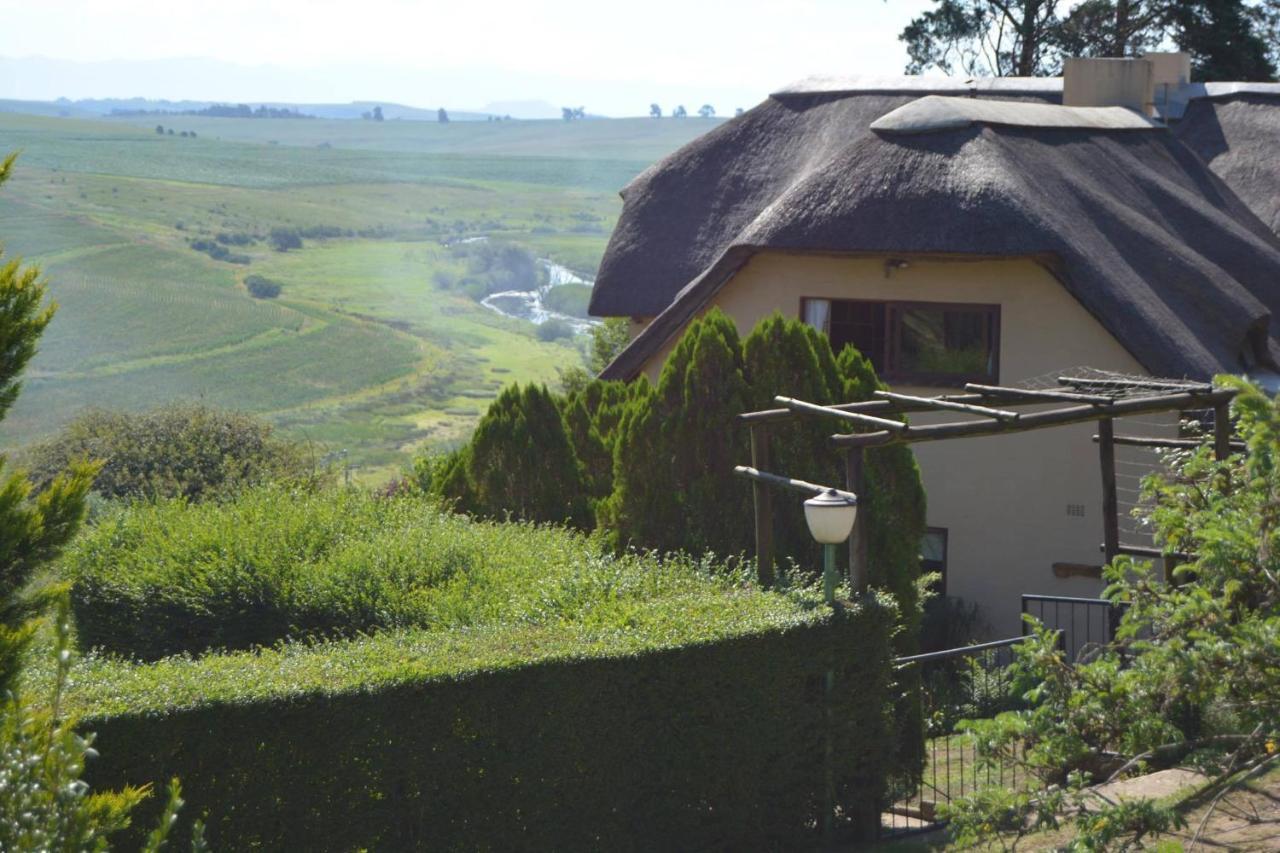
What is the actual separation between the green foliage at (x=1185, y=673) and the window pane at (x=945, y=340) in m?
10.5

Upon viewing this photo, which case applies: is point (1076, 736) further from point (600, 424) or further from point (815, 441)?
point (600, 424)

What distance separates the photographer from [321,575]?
11383mm

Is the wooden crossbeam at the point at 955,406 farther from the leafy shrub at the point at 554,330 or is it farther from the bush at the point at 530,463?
the leafy shrub at the point at 554,330

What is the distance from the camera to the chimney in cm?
2369

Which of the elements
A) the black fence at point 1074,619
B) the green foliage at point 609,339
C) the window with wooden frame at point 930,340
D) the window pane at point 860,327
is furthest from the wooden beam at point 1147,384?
the green foliage at point 609,339

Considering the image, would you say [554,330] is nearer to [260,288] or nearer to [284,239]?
[260,288]

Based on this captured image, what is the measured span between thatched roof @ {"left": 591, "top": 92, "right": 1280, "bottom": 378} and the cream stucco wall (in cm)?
56

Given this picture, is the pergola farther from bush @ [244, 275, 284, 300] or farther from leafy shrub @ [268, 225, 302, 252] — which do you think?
leafy shrub @ [268, 225, 302, 252]

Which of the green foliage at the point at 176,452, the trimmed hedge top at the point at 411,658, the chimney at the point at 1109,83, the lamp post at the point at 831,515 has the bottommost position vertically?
the green foliage at the point at 176,452

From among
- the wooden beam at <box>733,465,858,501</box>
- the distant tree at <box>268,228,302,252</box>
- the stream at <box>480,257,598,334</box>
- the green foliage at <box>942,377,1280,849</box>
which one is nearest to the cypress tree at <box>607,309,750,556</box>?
the wooden beam at <box>733,465,858,501</box>

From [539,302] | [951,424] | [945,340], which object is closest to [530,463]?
[951,424]

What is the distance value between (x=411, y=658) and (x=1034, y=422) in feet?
14.8

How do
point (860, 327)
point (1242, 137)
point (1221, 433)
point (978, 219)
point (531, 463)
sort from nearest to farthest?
point (1221, 433)
point (531, 463)
point (978, 219)
point (860, 327)
point (1242, 137)

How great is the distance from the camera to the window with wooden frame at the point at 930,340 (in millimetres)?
17422
